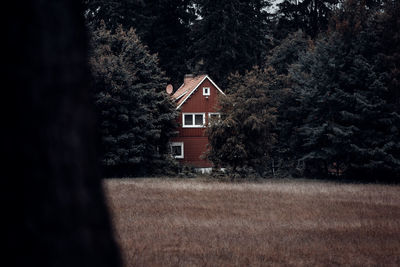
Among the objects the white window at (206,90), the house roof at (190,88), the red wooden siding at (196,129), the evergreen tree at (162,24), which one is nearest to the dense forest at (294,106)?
the house roof at (190,88)

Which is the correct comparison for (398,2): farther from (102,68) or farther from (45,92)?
(45,92)

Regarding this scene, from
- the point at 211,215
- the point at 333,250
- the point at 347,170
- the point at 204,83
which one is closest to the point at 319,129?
the point at 347,170

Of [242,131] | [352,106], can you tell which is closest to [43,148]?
[242,131]

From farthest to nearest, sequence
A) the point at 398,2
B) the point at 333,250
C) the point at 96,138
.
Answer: the point at 398,2 → the point at 333,250 → the point at 96,138

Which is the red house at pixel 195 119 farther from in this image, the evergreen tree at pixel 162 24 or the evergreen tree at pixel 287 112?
the evergreen tree at pixel 162 24

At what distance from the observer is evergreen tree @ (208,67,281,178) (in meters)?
29.6

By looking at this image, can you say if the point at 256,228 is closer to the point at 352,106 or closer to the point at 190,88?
the point at 352,106

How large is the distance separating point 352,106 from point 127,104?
49.9 ft

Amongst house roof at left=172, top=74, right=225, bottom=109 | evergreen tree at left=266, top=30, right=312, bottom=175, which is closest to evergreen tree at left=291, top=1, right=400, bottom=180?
evergreen tree at left=266, top=30, right=312, bottom=175

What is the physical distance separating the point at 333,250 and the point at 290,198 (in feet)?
29.3

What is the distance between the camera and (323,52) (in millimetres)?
34375

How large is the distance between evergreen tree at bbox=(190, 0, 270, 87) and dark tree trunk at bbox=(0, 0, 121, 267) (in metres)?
42.4

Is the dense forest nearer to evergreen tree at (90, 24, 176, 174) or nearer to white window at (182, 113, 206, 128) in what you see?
evergreen tree at (90, 24, 176, 174)

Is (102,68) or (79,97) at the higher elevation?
(102,68)
